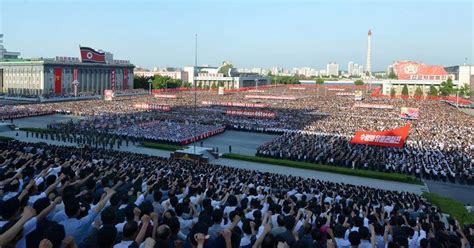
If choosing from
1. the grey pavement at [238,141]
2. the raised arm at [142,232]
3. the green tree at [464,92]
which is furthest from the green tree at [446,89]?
the raised arm at [142,232]

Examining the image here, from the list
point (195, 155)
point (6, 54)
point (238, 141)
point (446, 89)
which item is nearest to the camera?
point (195, 155)

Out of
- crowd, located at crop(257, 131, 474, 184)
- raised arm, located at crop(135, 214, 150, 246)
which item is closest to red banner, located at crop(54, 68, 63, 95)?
crowd, located at crop(257, 131, 474, 184)

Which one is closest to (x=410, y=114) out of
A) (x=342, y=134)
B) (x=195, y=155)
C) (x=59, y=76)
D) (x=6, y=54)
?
(x=342, y=134)

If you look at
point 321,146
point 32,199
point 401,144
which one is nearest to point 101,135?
point 321,146

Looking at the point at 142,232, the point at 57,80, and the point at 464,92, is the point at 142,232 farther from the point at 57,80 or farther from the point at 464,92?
the point at 464,92

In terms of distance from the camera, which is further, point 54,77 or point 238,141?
point 54,77

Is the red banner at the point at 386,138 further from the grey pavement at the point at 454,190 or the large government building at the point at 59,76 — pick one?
the large government building at the point at 59,76
